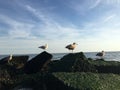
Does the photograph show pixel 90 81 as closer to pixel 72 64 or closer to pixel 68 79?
pixel 68 79

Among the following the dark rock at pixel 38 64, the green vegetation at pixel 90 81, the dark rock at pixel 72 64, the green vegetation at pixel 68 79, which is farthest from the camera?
the dark rock at pixel 38 64

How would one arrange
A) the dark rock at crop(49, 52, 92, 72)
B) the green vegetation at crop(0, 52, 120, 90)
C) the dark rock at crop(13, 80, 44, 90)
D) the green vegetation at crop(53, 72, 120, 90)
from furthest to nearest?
1. the dark rock at crop(49, 52, 92, 72)
2. the dark rock at crop(13, 80, 44, 90)
3. the green vegetation at crop(0, 52, 120, 90)
4. the green vegetation at crop(53, 72, 120, 90)

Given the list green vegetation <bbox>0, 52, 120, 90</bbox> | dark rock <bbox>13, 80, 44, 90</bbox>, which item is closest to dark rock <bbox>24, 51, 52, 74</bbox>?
green vegetation <bbox>0, 52, 120, 90</bbox>

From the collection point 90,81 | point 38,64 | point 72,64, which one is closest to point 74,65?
point 72,64

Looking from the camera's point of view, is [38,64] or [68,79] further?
[38,64]

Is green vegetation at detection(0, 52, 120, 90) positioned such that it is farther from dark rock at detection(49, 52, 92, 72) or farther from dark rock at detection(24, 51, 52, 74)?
dark rock at detection(24, 51, 52, 74)

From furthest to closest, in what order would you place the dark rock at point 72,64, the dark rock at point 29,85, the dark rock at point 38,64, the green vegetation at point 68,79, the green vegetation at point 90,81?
the dark rock at point 38,64 < the dark rock at point 72,64 < the dark rock at point 29,85 < the green vegetation at point 68,79 < the green vegetation at point 90,81

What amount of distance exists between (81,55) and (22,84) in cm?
535

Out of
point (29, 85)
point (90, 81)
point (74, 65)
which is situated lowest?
point (29, 85)

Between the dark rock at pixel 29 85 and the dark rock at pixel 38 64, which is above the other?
the dark rock at pixel 38 64

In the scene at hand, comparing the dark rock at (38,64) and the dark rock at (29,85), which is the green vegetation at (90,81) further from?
the dark rock at (38,64)

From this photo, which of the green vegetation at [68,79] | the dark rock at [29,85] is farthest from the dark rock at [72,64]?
the dark rock at [29,85]

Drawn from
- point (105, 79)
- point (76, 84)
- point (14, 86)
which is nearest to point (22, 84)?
point (14, 86)

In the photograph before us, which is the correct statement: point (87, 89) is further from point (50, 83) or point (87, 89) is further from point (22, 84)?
point (22, 84)
